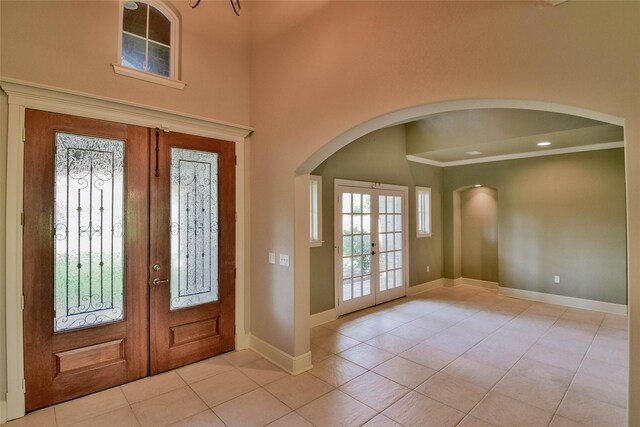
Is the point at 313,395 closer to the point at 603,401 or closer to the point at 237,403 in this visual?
the point at 237,403

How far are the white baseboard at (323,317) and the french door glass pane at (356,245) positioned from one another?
12.8 inches

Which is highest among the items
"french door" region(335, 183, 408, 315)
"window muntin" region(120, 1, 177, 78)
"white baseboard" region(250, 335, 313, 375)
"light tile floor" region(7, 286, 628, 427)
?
"window muntin" region(120, 1, 177, 78)

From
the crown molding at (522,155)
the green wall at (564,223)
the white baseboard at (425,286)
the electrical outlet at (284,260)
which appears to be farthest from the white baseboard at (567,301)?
the electrical outlet at (284,260)

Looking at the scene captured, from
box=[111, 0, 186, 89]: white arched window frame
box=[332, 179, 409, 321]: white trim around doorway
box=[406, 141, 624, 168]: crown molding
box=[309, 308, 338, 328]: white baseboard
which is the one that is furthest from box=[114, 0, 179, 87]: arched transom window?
box=[406, 141, 624, 168]: crown molding

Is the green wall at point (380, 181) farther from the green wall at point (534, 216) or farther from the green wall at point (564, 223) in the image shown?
the green wall at point (564, 223)

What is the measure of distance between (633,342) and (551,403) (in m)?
Result: 1.53

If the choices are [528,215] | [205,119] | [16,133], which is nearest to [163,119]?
[205,119]

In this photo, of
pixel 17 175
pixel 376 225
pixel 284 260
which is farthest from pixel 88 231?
pixel 376 225

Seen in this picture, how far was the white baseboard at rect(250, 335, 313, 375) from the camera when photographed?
3192mm

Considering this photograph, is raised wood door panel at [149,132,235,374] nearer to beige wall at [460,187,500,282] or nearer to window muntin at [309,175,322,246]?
window muntin at [309,175,322,246]

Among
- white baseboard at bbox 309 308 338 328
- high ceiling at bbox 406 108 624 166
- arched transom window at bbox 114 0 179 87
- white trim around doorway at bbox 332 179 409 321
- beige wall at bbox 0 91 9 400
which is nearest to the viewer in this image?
beige wall at bbox 0 91 9 400

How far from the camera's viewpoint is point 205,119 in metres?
3.36

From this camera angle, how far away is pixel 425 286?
6.63 metres

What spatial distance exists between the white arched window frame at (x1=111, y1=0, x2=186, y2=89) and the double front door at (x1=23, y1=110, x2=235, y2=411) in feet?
1.73
